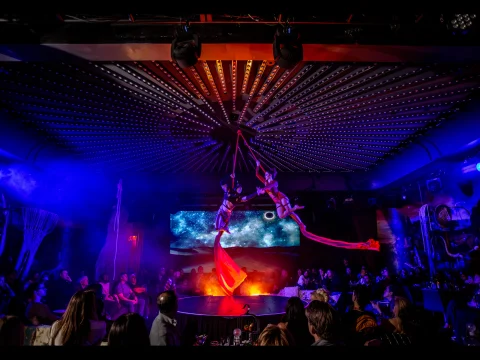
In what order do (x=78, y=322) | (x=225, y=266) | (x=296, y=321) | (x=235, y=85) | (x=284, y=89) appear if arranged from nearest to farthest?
(x=78, y=322)
(x=296, y=321)
(x=235, y=85)
(x=284, y=89)
(x=225, y=266)

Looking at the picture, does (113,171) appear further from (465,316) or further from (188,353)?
(188,353)

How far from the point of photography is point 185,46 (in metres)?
3.59

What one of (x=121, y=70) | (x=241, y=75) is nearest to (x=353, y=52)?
(x=241, y=75)

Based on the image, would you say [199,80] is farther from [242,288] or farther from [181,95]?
[242,288]

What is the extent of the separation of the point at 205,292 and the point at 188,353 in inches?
466

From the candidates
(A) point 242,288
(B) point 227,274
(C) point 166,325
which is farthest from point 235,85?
(A) point 242,288

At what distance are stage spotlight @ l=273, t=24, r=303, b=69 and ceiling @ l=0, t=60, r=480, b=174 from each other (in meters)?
1.03

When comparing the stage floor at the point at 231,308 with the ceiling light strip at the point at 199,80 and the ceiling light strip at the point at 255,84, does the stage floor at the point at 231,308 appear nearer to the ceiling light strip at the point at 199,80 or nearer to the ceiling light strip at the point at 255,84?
the ceiling light strip at the point at 255,84

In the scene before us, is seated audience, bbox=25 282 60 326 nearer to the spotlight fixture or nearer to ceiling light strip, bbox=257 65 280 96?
ceiling light strip, bbox=257 65 280 96

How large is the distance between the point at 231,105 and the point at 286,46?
267 cm

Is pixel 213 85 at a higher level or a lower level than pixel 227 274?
higher

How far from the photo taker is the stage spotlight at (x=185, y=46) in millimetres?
3590

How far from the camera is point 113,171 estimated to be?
10734mm

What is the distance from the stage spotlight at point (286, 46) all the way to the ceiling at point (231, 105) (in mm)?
1031
